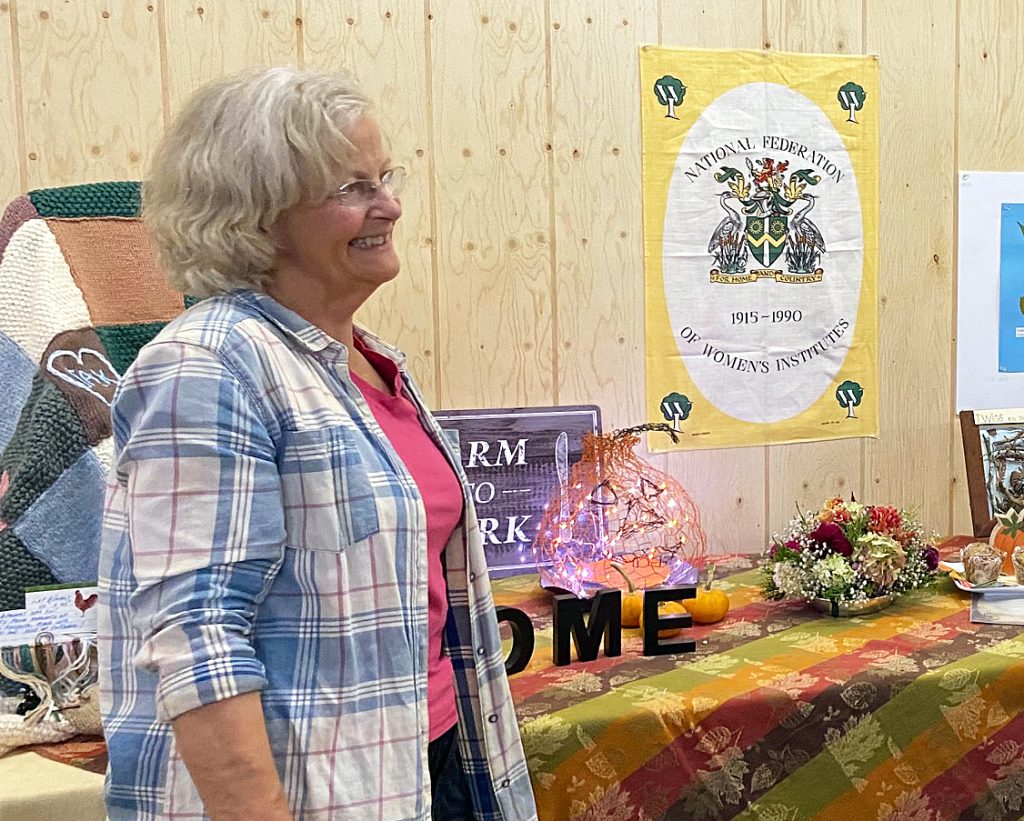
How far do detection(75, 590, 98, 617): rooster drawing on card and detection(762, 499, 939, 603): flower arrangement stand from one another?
3.60 ft

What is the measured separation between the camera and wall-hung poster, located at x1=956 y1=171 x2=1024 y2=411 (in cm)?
241

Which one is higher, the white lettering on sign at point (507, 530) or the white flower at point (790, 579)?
the white lettering on sign at point (507, 530)

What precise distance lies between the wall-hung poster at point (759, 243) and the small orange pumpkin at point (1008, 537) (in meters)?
0.41

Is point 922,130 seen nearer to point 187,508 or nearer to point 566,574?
point 566,574

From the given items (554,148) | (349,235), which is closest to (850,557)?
(554,148)

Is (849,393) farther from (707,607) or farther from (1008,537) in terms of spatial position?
(707,607)

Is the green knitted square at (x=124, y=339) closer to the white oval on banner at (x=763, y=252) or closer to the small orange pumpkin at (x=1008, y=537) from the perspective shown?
the white oval on banner at (x=763, y=252)

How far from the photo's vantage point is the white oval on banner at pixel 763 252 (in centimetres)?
218

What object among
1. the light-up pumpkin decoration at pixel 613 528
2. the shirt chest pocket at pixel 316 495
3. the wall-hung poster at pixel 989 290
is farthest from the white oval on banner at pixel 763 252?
the shirt chest pocket at pixel 316 495

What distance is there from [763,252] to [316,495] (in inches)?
60.1

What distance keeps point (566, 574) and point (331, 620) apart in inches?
37.0

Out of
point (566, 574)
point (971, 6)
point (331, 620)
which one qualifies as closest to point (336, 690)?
point (331, 620)

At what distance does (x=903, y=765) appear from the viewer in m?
1.50

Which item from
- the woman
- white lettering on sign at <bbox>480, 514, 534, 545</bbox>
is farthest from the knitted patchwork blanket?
white lettering on sign at <bbox>480, 514, 534, 545</bbox>
